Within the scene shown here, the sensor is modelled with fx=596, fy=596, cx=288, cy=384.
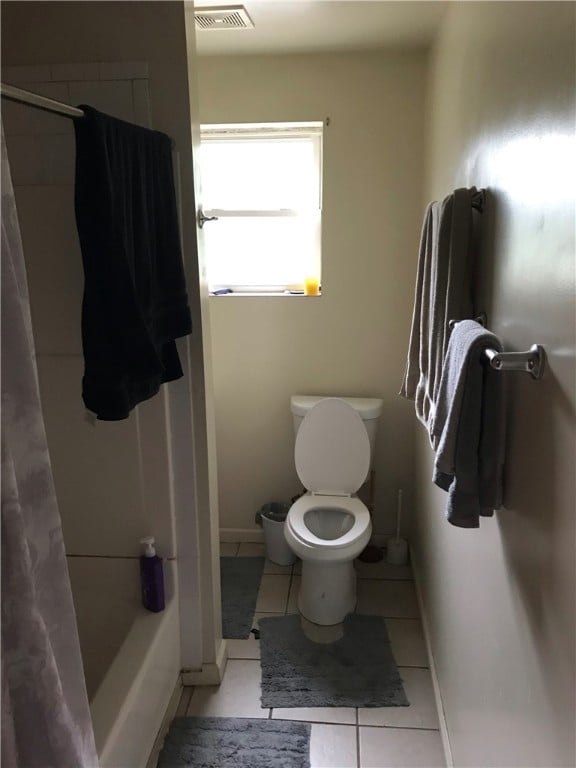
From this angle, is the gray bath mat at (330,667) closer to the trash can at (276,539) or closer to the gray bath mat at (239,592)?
the gray bath mat at (239,592)

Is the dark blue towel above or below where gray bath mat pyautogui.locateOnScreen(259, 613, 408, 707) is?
above

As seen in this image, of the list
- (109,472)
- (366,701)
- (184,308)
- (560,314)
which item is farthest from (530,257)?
(366,701)

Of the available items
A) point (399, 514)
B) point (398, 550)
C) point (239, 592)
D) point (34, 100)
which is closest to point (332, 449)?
point (399, 514)

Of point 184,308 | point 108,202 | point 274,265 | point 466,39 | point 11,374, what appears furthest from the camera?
point 274,265

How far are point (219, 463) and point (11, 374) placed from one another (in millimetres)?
2230

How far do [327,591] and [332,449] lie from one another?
1.95 ft

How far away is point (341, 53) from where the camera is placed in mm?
2506

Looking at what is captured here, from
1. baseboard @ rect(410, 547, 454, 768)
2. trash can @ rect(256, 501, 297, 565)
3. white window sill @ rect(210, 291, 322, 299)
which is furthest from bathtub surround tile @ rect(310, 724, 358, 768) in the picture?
white window sill @ rect(210, 291, 322, 299)

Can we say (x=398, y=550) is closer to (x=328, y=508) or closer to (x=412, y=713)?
(x=328, y=508)

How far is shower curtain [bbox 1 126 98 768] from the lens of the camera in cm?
79

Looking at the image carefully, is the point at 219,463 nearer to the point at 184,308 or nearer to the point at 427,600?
the point at 427,600

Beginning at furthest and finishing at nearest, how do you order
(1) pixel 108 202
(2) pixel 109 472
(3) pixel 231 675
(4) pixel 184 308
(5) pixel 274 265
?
(5) pixel 274 265 < (3) pixel 231 675 < (2) pixel 109 472 < (4) pixel 184 308 < (1) pixel 108 202

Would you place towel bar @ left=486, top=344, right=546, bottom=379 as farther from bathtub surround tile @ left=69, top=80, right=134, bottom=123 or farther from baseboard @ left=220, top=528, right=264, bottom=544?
baseboard @ left=220, top=528, right=264, bottom=544

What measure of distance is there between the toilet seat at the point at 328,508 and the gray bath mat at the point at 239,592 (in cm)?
43
